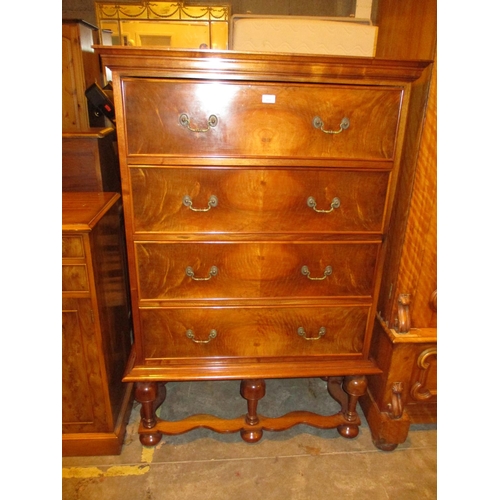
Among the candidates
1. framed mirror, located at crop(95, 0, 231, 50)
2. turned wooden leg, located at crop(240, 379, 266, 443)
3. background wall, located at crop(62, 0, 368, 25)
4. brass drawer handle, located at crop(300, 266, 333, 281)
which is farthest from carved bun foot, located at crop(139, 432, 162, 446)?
background wall, located at crop(62, 0, 368, 25)

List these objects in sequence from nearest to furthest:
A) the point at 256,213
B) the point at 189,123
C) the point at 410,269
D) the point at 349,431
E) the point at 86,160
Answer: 1. the point at 189,123
2. the point at 256,213
3. the point at 410,269
4. the point at 86,160
5. the point at 349,431

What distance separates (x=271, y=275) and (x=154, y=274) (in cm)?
37

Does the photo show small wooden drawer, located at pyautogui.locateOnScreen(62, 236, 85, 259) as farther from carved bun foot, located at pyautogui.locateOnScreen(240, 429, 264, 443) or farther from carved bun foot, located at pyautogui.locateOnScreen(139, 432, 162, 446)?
carved bun foot, located at pyautogui.locateOnScreen(240, 429, 264, 443)

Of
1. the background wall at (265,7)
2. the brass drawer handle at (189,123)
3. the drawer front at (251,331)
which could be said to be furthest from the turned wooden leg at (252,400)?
the background wall at (265,7)

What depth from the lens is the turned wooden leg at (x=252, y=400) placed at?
1289 mm

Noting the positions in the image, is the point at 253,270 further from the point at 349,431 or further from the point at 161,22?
the point at 161,22

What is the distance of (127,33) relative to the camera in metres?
2.95

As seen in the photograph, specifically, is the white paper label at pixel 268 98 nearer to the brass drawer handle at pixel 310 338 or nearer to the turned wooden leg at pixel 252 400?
the brass drawer handle at pixel 310 338

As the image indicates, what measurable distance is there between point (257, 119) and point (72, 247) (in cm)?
65

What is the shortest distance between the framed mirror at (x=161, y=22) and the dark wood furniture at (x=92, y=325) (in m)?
2.28

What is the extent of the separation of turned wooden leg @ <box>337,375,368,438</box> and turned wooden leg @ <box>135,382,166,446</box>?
2.34ft

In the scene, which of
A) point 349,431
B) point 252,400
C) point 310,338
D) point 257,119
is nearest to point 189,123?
point 257,119

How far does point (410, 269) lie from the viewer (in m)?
1.18

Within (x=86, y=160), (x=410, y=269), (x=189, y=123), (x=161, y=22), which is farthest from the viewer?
(x=161, y=22)
